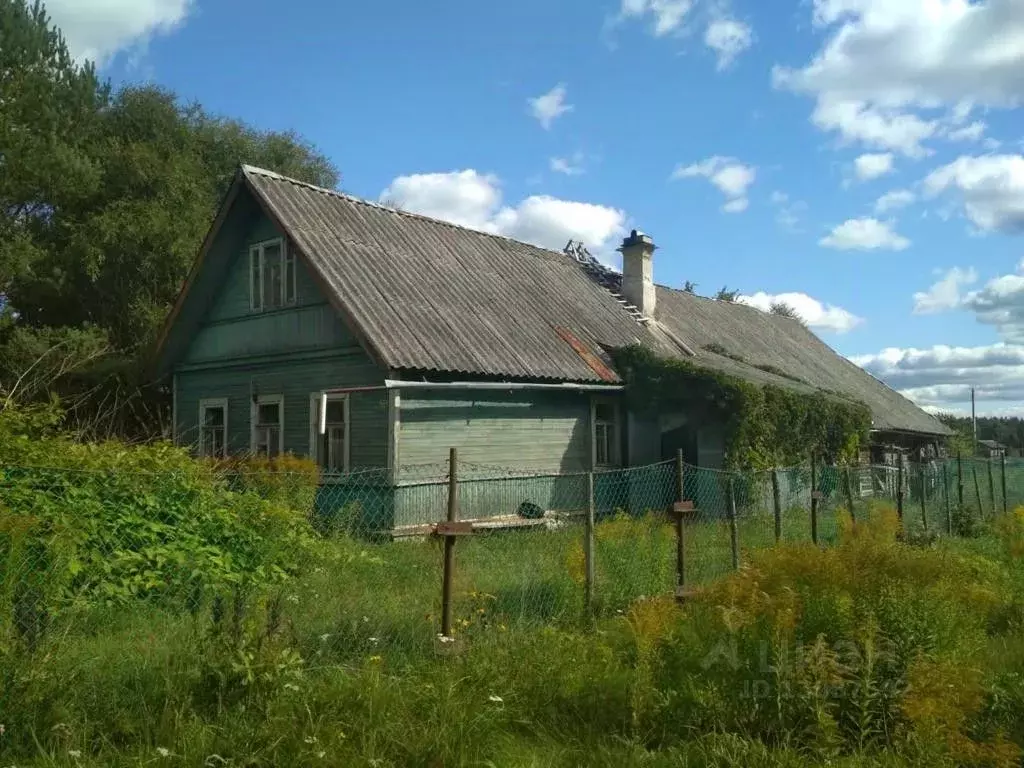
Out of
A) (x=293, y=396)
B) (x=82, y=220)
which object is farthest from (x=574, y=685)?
(x=82, y=220)

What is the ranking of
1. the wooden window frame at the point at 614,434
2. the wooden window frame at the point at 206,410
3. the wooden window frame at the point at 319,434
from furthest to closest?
the wooden window frame at the point at 206,410 → the wooden window frame at the point at 614,434 → the wooden window frame at the point at 319,434

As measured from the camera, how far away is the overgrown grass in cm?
426

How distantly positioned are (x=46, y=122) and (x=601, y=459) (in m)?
16.4

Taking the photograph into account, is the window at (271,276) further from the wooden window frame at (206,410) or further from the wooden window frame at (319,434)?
the wooden window frame at (206,410)

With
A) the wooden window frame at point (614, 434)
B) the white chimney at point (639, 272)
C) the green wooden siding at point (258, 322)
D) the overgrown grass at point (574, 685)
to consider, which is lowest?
the overgrown grass at point (574, 685)

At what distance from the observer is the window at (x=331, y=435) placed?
14.7 metres

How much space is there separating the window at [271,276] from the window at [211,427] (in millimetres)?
2398

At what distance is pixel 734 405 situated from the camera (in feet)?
54.1

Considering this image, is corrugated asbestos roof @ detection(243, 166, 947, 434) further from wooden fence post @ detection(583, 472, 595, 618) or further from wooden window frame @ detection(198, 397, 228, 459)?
wooden fence post @ detection(583, 472, 595, 618)

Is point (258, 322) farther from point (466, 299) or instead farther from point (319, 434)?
point (466, 299)

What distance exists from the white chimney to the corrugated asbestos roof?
0.61 meters

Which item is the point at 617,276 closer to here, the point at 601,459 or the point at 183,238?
the point at 601,459

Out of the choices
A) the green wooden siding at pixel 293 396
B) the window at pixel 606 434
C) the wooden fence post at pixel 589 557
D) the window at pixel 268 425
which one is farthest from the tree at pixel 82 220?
the wooden fence post at pixel 589 557

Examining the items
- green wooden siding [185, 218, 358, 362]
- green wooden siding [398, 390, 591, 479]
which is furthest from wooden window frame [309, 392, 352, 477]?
green wooden siding [398, 390, 591, 479]
